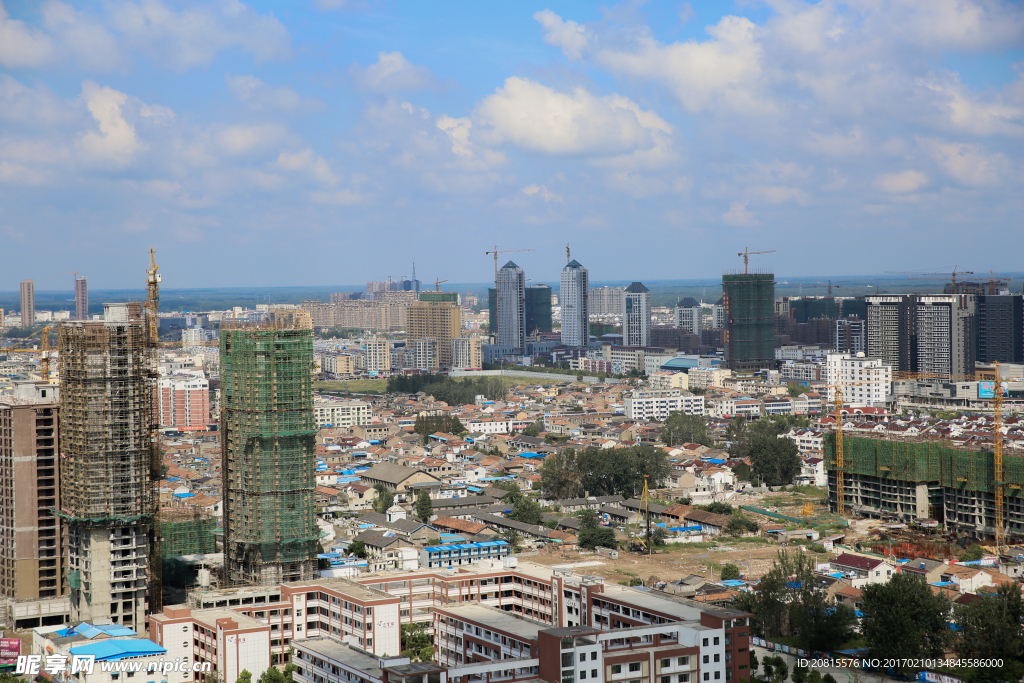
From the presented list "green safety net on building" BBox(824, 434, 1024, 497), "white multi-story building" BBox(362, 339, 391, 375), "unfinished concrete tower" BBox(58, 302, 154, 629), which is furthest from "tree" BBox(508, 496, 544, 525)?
"white multi-story building" BBox(362, 339, 391, 375)

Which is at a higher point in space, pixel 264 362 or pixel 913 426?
pixel 264 362

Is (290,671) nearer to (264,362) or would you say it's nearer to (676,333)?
(264,362)

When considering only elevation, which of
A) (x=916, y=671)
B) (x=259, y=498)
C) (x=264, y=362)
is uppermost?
(x=264, y=362)

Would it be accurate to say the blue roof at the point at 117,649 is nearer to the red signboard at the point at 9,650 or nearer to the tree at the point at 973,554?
the red signboard at the point at 9,650

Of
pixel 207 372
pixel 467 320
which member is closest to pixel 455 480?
pixel 207 372

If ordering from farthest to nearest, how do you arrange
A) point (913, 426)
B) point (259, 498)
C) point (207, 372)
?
point (207, 372)
point (913, 426)
point (259, 498)

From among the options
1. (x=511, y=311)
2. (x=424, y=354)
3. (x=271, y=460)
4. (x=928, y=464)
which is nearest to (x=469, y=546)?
(x=271, y=460)

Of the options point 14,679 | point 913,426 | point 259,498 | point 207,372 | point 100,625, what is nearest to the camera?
point 14,679

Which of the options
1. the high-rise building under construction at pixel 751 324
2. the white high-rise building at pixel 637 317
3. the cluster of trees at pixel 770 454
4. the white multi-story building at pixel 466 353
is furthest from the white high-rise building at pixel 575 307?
the cluster of trees at pixel 770 454
